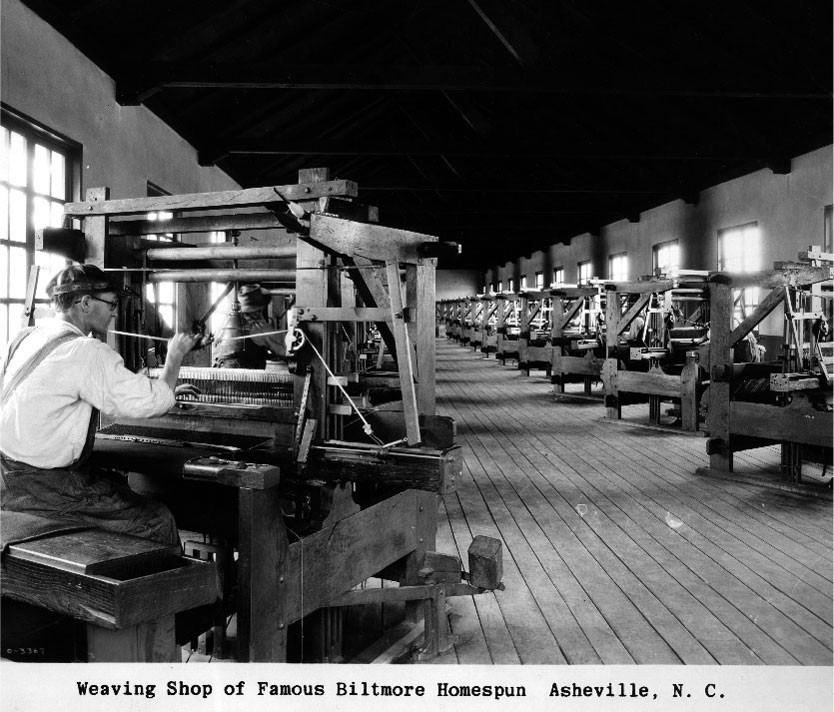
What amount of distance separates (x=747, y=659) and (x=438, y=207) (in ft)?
53.1

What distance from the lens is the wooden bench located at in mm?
1753

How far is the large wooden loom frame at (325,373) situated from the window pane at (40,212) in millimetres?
2414

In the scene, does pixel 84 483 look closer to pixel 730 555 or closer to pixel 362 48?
pixel 730 555

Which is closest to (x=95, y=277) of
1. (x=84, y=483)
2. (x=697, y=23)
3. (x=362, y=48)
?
(x=84, y=483)

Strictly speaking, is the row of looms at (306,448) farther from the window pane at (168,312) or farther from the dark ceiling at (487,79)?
the window pane at (168,312)

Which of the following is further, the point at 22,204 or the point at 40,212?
the point at 40,212

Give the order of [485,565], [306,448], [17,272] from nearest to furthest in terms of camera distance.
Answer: [306,448] < [485,565] < [17,272]

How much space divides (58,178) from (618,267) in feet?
44.8

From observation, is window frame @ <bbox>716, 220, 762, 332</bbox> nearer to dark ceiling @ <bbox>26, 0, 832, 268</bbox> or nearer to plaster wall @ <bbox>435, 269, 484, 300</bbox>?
dark ceiling @ <bbox>26, 0, 832, 268</bbox>

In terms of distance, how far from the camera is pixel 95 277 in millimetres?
2420

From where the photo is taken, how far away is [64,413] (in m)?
2.21

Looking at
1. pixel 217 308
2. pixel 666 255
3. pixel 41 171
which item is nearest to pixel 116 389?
pixel 41 171

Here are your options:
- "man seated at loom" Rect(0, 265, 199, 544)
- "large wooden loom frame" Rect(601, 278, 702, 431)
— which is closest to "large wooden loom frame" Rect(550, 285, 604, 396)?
"large wooden loom frame" Rect(601, 278, 702, 431)

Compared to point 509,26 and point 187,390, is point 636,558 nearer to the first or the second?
point 187,390
